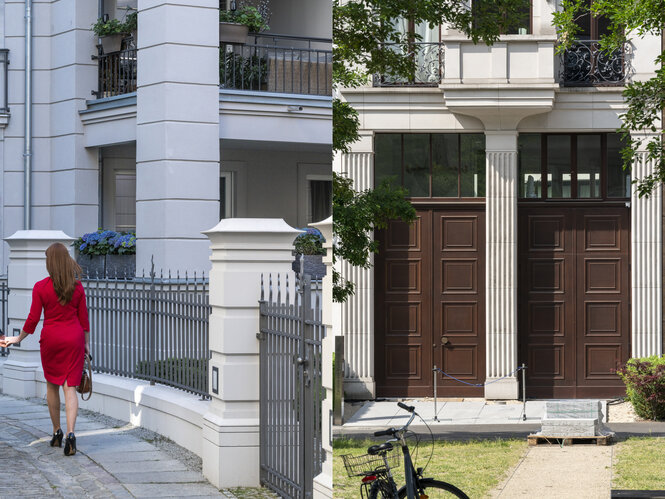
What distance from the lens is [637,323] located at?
42.8 inches

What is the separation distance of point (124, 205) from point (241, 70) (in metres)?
5.70

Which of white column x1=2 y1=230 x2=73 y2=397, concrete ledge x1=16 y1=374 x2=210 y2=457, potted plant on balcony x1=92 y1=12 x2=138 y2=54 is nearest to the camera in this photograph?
concrete ledge x1=16 y1=374 x2=210 y2=457

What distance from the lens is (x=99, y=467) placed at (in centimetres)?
650

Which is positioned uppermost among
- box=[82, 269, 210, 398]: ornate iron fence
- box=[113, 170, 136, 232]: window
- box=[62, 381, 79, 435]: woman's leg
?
Result: box=[113, 170, 136, 232]: window

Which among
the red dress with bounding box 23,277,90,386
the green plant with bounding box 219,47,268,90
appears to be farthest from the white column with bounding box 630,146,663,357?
the red dress with bounding box 23,277,90,386

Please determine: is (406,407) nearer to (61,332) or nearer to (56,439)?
(61,332)

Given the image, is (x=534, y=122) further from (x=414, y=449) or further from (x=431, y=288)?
(x=414, y=449)

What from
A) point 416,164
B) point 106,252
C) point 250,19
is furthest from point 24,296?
point 416,164

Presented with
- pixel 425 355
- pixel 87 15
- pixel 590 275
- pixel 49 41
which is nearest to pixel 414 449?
pixel 425 355

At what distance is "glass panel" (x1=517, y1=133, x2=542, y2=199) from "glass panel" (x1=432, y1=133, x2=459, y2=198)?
72mm

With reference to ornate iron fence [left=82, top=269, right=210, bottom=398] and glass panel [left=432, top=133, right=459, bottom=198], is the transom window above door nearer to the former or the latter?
glass panel [left=432, top=133, right=459, bottom=198]

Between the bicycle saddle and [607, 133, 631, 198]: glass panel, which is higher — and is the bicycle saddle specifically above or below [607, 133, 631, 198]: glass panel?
below

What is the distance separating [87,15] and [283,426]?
8.28m

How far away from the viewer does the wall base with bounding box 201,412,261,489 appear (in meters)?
5.99
